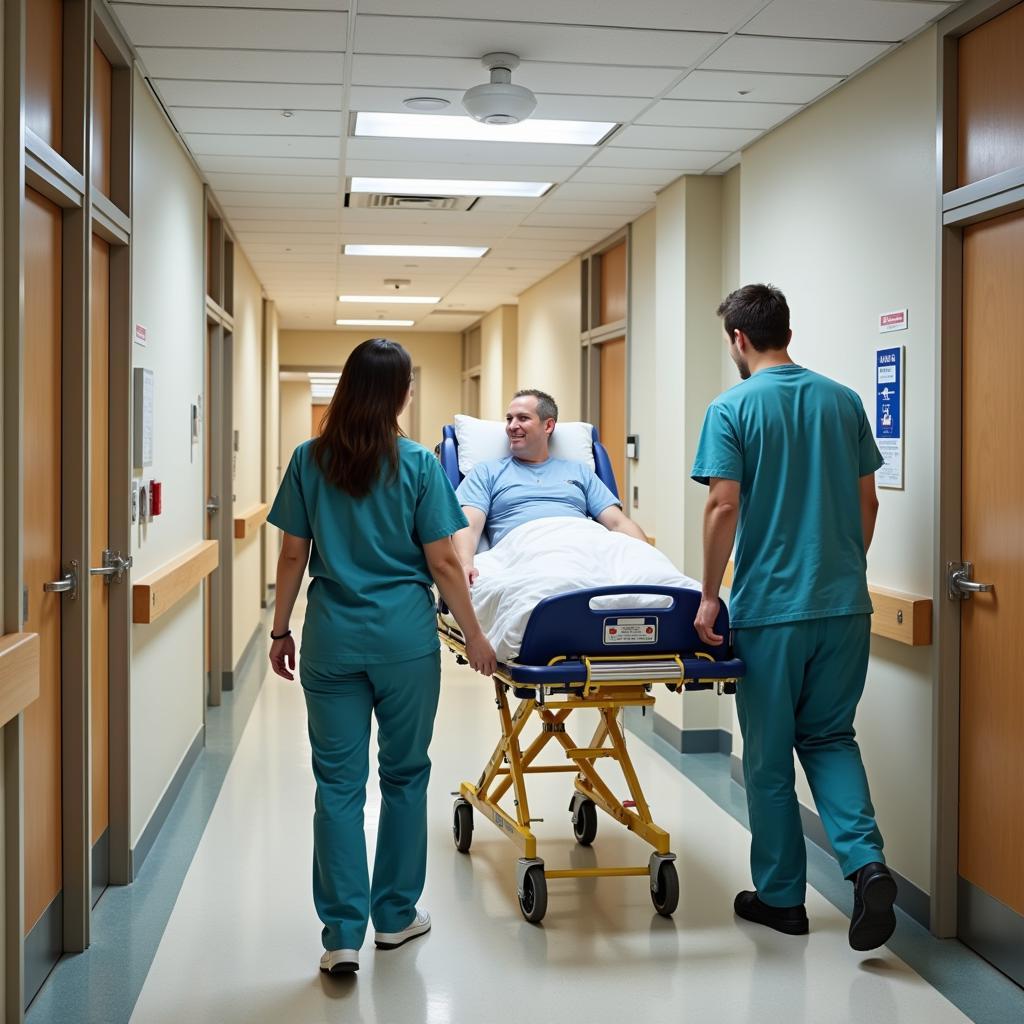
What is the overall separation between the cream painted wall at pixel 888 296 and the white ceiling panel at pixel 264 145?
77.3 inches


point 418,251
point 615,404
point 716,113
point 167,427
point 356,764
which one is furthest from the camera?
point 418,251

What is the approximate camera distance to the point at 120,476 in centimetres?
369

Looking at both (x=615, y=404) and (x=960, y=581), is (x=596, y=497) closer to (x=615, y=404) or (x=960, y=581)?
(x=960, y=581)

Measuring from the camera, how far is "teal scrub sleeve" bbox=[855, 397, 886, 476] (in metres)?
3.42

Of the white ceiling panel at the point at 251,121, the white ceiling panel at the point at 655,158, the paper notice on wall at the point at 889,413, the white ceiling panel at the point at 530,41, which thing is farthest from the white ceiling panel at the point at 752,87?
the white ceiling panel at the point at 251,121

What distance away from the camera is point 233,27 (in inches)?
140

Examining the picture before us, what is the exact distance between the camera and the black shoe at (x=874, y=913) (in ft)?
9.96

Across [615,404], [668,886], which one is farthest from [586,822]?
[615,404]

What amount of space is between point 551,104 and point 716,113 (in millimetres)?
627

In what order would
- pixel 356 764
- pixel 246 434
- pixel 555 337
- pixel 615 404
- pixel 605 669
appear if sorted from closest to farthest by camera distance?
pixel 356 764, pixel 605 669, pixel 615 404, pixel 246 434, pixel 555 337

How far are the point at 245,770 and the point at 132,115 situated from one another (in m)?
2.74

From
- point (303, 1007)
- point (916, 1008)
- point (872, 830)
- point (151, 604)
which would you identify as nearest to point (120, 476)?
point (151, 604)

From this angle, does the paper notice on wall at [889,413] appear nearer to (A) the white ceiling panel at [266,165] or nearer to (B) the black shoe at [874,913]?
(B) the black shoe at [874,913]

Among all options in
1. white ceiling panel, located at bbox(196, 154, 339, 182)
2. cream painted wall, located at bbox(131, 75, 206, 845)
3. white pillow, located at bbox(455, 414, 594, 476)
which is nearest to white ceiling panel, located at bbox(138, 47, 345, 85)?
cream painted wall, located at bbox(131, 75, 206, 845)
